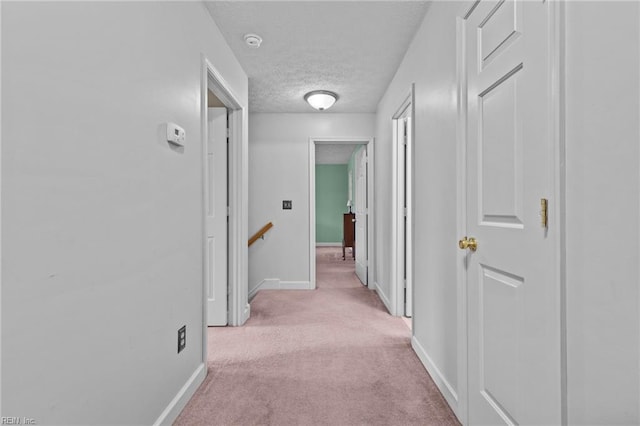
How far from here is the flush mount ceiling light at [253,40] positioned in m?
2.36

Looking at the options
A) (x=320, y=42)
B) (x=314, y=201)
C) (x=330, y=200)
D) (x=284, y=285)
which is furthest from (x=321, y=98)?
(x=330, y=200)

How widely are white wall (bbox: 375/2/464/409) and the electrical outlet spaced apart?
4.49 ft

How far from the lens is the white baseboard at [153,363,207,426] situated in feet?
4.91

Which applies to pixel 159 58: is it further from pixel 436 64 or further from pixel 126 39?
pixel 436 64

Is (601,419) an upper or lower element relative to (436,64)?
lower

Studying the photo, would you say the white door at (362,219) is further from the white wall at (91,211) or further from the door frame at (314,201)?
the white wall at (91,211)

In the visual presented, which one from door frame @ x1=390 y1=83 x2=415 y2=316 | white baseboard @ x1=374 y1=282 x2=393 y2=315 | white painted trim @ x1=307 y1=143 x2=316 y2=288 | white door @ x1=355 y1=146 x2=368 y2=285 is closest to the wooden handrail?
white painted trim @ x1=307 y1=143 x2=316 y2=288

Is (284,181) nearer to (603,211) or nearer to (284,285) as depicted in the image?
(284,285)

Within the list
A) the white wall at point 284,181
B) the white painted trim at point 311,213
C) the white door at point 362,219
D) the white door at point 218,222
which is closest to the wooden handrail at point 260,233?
the white wall at point 284,181

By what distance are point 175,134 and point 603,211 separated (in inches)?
62.9

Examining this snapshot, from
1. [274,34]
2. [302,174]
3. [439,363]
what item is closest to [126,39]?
[274,34]

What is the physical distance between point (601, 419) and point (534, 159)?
70 centimetres

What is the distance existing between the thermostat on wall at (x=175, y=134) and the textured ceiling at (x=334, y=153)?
5046mm

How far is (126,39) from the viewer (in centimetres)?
121
